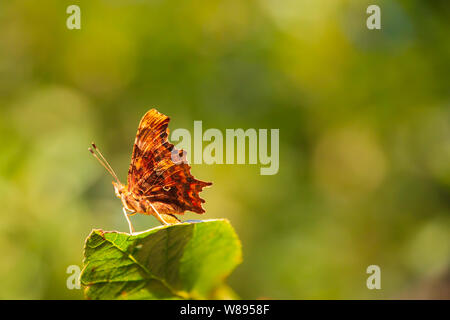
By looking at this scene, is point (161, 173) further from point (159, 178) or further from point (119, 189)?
point (119, 189)

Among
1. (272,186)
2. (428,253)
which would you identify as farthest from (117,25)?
(428,253)

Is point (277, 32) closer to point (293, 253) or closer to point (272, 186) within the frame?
point (272, 186)

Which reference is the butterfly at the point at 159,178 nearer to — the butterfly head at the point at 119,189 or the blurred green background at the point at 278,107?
the butterfly head at the point at 119,189

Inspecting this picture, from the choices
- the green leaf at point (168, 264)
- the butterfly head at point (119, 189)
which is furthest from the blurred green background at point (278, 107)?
the green leaf at point (168, 264)

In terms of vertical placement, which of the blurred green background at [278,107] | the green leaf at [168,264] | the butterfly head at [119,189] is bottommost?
the green leaf at [168,264]

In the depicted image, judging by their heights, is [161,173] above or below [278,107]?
below

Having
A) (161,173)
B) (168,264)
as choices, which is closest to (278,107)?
(161,173)
